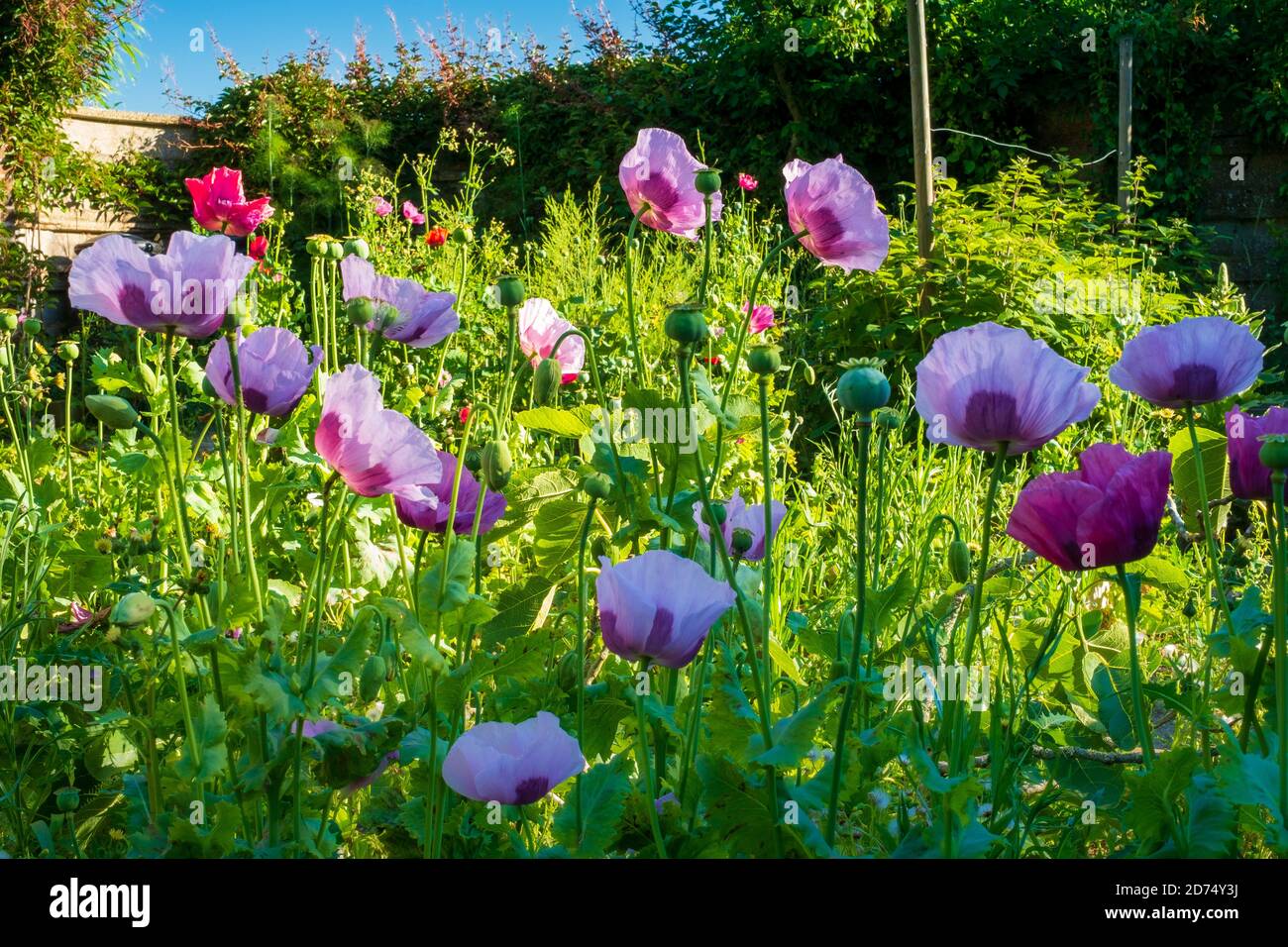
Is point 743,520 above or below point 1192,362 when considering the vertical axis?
below

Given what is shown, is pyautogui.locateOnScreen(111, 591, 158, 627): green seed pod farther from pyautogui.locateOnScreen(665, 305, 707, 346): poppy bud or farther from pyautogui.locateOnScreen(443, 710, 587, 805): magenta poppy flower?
pyautogui.locateOnScreen(665, 305, 707, 346): poppy bud

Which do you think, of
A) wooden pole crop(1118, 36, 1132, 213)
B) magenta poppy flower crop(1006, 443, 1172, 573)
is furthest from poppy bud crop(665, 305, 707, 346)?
wooden pole crop(1118, 36, 1132, 213)

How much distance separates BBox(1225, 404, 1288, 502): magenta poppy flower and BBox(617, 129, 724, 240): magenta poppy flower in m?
0.51

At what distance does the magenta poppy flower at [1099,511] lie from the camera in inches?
31.7

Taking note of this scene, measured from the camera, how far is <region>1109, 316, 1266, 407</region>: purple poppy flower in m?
0.90

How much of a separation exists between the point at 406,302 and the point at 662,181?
11.2 inches

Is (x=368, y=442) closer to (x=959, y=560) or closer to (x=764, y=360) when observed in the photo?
(x=764, y=360)

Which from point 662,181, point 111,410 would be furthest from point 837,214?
point 111,410

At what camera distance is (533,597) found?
1.29m

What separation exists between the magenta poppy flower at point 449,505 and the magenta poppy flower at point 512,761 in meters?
0.26

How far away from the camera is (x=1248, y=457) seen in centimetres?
90

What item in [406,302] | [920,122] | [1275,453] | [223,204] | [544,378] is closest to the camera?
[1275,453]

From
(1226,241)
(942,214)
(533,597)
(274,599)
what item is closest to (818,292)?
(942,214)

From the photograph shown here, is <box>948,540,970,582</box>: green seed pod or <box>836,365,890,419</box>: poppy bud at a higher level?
<box>836,365,890,419</box>: poppy bud
